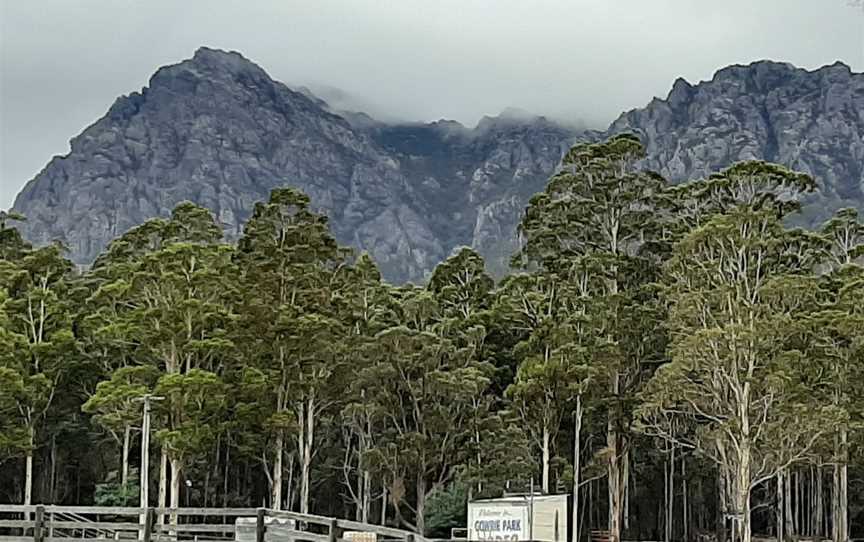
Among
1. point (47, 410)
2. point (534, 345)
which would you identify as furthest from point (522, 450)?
point (47, 410)

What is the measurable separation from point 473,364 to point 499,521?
18.7 metres

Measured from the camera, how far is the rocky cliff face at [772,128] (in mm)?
180875

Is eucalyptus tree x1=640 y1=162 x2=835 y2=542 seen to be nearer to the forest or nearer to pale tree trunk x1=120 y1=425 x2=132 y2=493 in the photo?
the forest

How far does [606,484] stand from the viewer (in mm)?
53312

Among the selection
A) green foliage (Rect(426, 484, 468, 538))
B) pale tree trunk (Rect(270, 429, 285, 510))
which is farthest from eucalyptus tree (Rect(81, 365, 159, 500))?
green foliage (Rect(426, 484, 468, 538))

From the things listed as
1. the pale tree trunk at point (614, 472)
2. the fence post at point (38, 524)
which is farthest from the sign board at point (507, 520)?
the pale tree trunk at point (614, 472)

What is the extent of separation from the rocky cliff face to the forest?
130 meters

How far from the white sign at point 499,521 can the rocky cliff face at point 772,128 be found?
153212 millimetres

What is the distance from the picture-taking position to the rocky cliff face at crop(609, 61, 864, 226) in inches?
7121

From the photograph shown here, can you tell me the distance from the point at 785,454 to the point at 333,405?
1785 cm

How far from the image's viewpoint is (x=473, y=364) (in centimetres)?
4706

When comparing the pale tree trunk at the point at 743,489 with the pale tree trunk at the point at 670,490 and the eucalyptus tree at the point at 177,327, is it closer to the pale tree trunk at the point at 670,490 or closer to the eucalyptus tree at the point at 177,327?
the pale tree trunk at the point at 670,490

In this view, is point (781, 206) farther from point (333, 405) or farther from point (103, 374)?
point (103, 374)

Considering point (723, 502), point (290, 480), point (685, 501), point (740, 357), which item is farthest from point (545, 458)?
point (290, 480)
